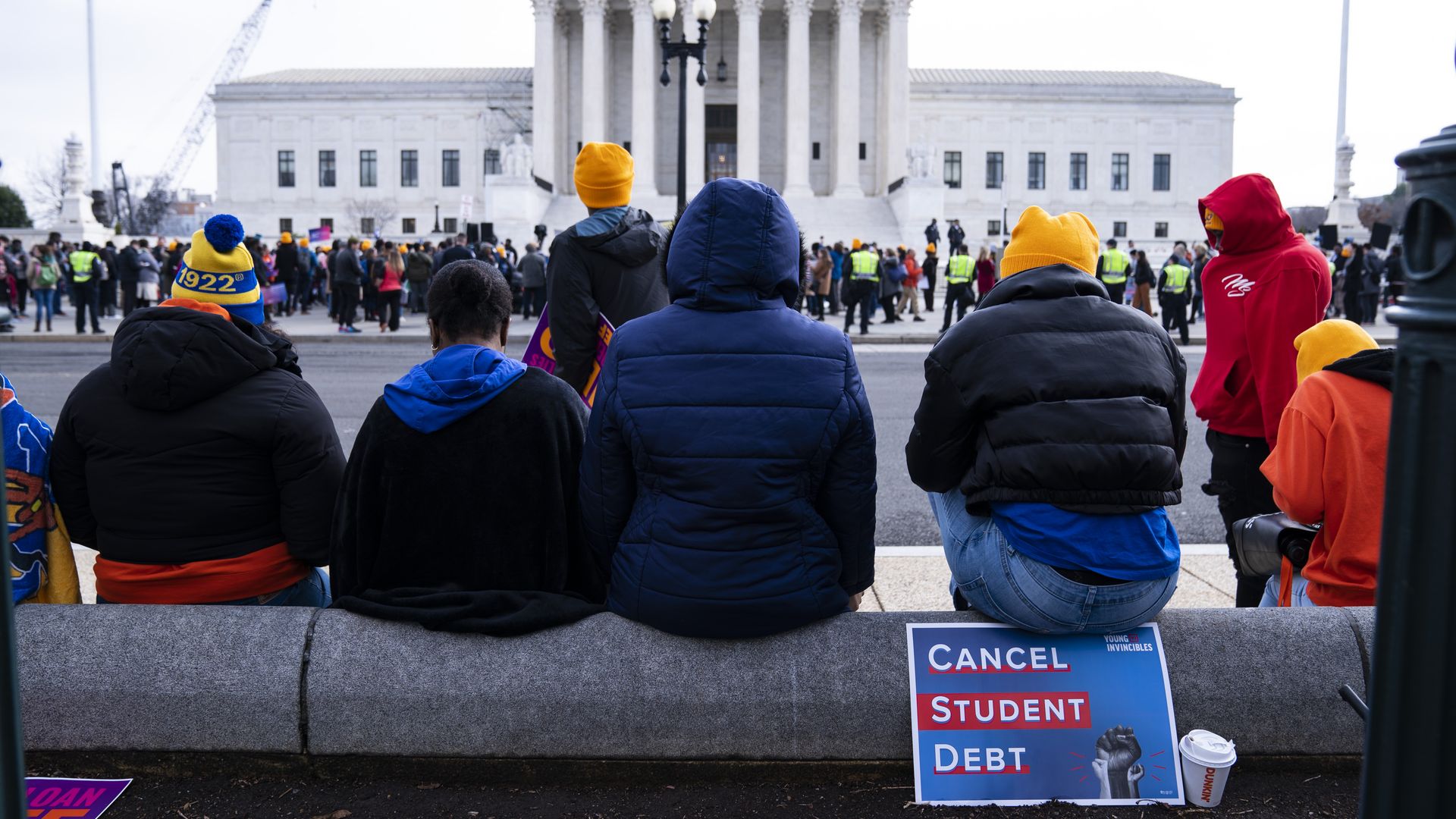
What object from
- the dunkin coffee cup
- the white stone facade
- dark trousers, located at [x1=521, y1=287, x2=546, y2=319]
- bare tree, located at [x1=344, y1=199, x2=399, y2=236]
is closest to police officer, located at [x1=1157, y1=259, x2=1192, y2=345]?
dark trousers, located at [x1=521, y1=287, x2=546, y2=319]

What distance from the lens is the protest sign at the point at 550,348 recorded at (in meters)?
5.34

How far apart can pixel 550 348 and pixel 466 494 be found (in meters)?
2.18

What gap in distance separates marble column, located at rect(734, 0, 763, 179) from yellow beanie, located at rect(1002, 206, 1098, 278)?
51.7 m

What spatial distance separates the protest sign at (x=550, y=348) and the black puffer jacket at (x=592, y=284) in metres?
0.02

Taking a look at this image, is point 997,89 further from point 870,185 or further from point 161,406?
point 161,406

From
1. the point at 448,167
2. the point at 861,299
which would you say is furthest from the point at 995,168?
the point at 861,299

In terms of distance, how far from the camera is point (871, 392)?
1440 centimetres

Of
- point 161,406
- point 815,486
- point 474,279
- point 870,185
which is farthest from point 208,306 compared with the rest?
point 870,185

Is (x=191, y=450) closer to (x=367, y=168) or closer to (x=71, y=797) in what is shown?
(x=71, y=797)

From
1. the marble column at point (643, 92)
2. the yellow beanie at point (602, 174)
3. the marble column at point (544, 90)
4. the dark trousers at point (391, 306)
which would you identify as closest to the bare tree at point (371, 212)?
the marble column at point (544, 90)

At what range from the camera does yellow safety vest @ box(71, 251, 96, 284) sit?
22.1 meters

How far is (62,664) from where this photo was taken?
3.36 metres

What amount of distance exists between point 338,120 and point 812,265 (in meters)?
48.0

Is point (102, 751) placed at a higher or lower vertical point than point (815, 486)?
lower
